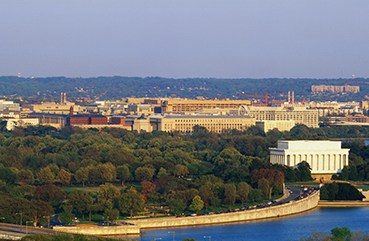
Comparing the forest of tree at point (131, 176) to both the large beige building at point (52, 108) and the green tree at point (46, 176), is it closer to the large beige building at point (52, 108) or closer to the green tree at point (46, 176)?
the green tree at point (46, 176)

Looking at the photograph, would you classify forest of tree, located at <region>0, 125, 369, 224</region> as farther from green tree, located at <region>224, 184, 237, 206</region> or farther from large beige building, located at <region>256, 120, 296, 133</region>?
large beige building, located at <region>256, 120, 296, 133</region>

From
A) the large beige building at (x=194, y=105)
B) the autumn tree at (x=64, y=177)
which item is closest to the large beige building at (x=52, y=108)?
the large beige building at (x=194, y=105)

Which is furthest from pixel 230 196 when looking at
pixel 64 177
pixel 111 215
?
pixel 64 177

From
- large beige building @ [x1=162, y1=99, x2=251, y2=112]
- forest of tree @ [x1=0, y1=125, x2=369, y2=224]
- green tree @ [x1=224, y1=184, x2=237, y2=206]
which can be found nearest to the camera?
forest of tree @ [x1=0, y1=125, x2=369, y2=224]

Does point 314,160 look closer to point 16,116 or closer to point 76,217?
point 76,217

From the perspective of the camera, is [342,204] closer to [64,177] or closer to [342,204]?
[342,204]

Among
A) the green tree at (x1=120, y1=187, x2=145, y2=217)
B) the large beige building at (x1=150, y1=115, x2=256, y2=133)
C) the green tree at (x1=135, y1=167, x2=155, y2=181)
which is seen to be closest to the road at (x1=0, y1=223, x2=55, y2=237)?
the green tree at (x1=120, y1=187, x2=145, y2=217)

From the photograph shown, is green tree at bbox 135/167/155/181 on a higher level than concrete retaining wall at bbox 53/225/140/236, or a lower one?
higher
